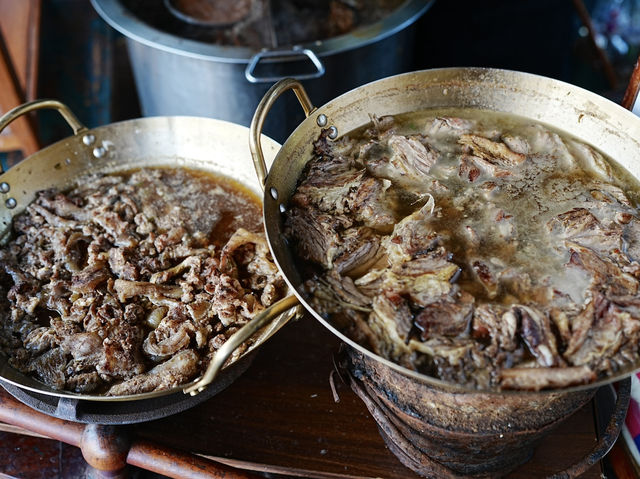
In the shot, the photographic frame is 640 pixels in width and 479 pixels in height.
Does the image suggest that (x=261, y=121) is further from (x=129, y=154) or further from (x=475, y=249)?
(x=129, y=154)

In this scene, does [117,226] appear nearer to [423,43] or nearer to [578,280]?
[578,280]

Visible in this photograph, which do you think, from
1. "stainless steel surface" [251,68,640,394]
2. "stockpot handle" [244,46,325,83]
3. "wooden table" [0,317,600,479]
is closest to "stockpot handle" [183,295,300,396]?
"stainless steel surface" [251,68,640,394]

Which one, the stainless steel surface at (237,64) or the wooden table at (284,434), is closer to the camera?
the wooden table at (284,434)

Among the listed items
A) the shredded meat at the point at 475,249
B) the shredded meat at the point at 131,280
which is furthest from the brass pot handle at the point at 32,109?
the shredded meat at the point at 475,249

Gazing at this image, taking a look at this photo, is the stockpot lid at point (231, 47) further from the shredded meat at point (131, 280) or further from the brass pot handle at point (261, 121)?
the brass pot handle at point (261, 121)

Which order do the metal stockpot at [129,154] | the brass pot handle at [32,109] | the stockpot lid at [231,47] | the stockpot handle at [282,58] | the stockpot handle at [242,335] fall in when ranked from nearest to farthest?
the stockpot handle at [242,335] < the brass pot handle at [32,109] < the metal stockpot at [129,154] < the stockpot handle at [282,58] < the stockpot lid at [231,47]

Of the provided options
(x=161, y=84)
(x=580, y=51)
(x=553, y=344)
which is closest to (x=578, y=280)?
(x=553, y=344)

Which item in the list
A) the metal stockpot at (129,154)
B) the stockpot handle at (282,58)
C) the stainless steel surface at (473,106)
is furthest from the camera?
the stockpot handle at (282,58)

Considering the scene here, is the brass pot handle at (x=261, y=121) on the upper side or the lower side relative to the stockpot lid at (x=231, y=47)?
upper
